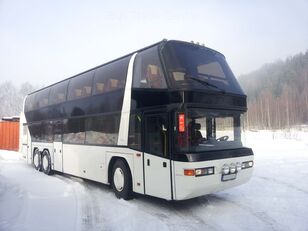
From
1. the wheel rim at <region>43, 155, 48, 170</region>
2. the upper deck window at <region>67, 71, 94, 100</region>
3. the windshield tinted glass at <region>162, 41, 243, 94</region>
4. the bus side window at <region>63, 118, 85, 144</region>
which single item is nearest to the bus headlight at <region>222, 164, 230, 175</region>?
the windshield tinted glass at <region>162, 41, 243, 94</region>

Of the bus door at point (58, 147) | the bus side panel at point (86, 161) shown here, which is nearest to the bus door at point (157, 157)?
the bus side panel at point (86, 161)

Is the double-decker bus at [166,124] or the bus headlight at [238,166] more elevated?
→ the double-decker bus at [166,124]

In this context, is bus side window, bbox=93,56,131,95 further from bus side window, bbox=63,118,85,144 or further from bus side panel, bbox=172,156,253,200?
bus side panel, bbox=172,156,253,200

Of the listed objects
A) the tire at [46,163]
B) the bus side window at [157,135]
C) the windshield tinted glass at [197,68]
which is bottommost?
the tire at [46,163]

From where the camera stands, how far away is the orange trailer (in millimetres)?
24844

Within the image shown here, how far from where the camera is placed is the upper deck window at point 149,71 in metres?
6.54

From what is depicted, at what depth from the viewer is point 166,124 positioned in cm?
618

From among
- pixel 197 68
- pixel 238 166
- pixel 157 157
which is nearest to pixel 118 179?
pixel 157 157

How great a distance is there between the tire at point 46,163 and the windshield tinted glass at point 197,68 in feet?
26.3

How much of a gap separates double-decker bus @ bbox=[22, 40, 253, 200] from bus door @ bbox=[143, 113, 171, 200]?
0.07 feet

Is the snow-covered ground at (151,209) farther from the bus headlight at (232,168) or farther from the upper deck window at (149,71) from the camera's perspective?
the upper deck window at (149,71)

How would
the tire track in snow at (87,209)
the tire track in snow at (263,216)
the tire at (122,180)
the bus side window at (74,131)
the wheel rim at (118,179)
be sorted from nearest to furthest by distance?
the tire track in snow at (263,216), the tire track in snow at (87,209), the tire at (122,180), the wheel rim at (118,179), the bus side window at (74,131)

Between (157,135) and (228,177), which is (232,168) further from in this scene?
(157,135)

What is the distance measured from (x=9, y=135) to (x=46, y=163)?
1480cm
